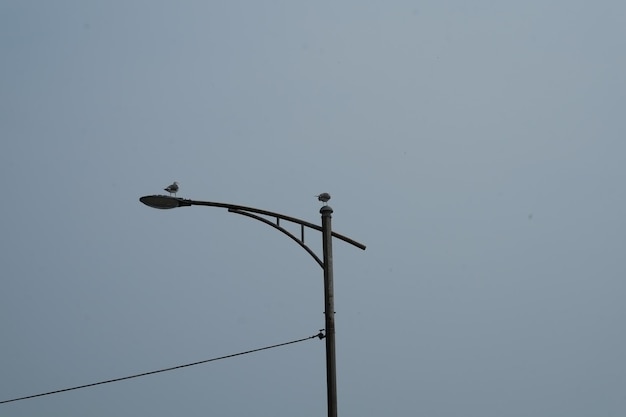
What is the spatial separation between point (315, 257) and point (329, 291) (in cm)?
65

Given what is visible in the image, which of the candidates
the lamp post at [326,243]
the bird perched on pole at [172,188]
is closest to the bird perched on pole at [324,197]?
the lamp post at [326,243]

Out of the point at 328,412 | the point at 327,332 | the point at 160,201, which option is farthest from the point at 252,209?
the point at 328,412

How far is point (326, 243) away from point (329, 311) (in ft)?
3.54

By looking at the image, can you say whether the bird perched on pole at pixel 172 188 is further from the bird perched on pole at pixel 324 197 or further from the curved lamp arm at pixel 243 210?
the bird perched on pole at pixel 324 197

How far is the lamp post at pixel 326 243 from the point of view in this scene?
9875mm

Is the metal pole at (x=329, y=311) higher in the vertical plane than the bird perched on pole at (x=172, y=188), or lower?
lower

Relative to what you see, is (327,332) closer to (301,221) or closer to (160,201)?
(301,221)

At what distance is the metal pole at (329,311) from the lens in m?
9.80

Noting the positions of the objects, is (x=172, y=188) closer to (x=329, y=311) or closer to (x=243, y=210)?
(x=243, y=210)

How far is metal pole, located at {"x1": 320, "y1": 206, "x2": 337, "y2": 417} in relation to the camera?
9.80 m

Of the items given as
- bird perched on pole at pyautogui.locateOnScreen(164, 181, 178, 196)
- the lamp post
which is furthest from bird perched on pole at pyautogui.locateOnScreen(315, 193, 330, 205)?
bird perched on pole at pyautogui.locateOnScreen(164, 181, 178, 196)

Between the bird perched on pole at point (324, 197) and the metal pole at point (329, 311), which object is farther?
the bird perched on pole at point (324, 197)

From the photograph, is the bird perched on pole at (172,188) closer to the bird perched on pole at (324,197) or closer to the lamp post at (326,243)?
the lamp post at (326,243)

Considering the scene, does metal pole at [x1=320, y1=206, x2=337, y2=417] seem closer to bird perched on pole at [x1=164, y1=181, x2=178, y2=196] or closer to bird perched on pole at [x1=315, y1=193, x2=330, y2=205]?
bird perched on pole at [x1=315, y1=193, x2=330, y2=205]
